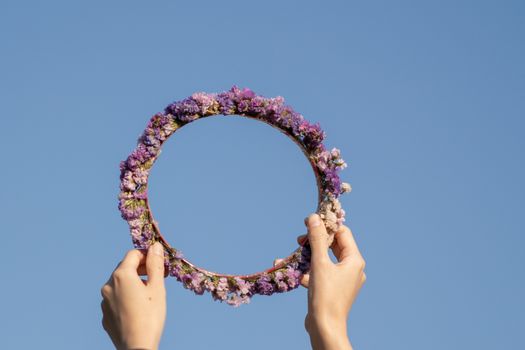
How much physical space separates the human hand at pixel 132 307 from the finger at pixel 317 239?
1.45 m

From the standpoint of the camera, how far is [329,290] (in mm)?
6855

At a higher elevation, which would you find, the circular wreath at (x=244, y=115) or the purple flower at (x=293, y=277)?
the circular wreath at (x=244, y=115)

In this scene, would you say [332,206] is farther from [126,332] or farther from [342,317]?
[126,332]

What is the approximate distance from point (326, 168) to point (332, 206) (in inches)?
20.4

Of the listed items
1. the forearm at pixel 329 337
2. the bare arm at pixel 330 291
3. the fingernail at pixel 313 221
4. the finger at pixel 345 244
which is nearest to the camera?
the forearm at pixel 329 337

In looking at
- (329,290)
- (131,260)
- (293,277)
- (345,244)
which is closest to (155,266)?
(131,260)

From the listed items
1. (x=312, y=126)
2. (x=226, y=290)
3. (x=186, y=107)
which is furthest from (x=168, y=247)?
(x=312, y=126)

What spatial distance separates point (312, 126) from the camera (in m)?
9.42

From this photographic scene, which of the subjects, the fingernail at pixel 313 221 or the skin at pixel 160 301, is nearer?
the skin at pixel 160 301

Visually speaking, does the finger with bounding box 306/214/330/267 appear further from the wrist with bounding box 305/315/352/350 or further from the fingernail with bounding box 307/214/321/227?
the wrist with bounding box 305/315/352/350

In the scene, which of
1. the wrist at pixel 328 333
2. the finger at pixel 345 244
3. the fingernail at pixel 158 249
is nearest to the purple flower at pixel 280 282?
the finger at pixel 345 244

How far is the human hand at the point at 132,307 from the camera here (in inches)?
253

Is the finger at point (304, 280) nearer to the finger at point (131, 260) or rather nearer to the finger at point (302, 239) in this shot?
the finger at point (302, 239)

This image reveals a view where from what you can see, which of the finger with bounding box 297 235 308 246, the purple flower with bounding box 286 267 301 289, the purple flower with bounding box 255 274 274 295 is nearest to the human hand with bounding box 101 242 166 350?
the purple flower with bounding box 255 274 274 295
